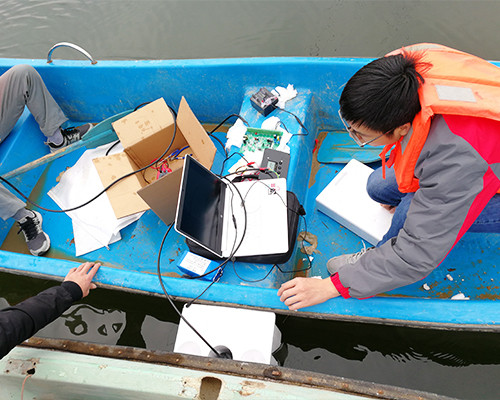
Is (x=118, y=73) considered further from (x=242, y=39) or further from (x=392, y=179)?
(x=392, y=179)

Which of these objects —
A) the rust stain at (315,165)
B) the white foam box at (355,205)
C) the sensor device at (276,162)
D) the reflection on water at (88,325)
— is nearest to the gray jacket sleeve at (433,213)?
the white foam box at (355,205)

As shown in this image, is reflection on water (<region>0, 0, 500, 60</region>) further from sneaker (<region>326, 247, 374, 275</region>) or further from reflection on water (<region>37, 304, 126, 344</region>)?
reflection on water (<region>37, 304, 126, 344</region>)

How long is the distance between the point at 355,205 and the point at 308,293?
740 millimetres

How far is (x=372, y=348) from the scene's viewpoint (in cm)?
185

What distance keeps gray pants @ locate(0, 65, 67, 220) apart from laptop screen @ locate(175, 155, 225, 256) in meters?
1.24

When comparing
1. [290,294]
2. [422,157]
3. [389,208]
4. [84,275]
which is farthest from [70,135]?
[422,157]

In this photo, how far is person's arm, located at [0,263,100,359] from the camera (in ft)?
3.93

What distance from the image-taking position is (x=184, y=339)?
1440 mm

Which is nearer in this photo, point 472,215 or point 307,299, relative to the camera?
point 472,215

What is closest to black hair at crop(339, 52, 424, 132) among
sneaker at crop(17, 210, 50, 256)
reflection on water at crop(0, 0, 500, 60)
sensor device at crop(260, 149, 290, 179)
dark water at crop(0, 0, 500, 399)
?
sensor device at crop(260, 149, 290, 179)

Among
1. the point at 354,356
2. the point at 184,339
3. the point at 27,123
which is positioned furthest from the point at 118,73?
the point at 354,356

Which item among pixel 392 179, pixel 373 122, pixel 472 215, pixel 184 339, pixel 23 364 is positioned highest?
pixel 373 122

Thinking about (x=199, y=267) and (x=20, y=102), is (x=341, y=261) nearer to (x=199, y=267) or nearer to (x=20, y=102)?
(x=199, y=267)

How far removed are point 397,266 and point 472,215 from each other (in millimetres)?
290
